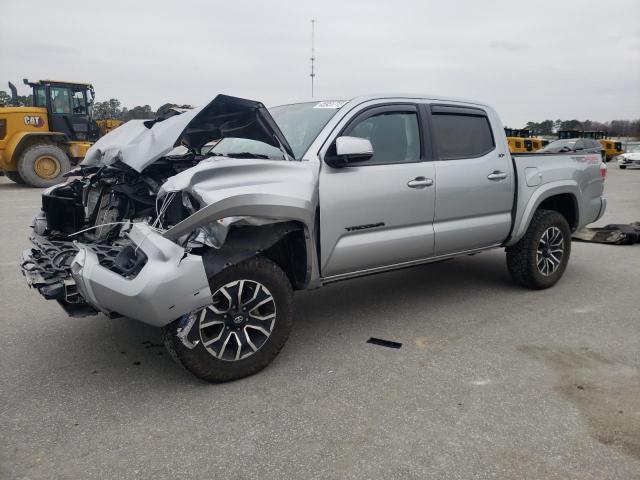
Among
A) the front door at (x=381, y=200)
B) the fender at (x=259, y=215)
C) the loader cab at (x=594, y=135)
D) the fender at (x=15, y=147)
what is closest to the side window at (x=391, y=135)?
the front door at (x=381, y=200)

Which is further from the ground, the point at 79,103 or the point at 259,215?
the point at 79,103

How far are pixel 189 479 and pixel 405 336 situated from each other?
2.10m

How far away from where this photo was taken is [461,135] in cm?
452

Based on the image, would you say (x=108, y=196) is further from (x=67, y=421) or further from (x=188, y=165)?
(x=67, y=421)

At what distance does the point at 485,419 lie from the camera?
2.82 m

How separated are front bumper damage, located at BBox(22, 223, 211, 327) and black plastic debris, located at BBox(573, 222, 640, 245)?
19.9ft

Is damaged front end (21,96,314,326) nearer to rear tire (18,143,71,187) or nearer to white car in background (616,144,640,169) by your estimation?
rear tire (18,143,71,187)

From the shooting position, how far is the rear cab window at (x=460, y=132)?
4.34 metres

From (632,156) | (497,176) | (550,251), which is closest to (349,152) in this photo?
(497,176)

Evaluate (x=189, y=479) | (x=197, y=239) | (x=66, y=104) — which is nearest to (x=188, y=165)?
(x=197, y=239)

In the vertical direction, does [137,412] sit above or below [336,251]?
below

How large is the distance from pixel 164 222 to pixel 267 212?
67 cm

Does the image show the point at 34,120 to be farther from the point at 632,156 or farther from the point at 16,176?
the point at 632,156

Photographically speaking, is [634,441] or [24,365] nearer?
[634,441]
